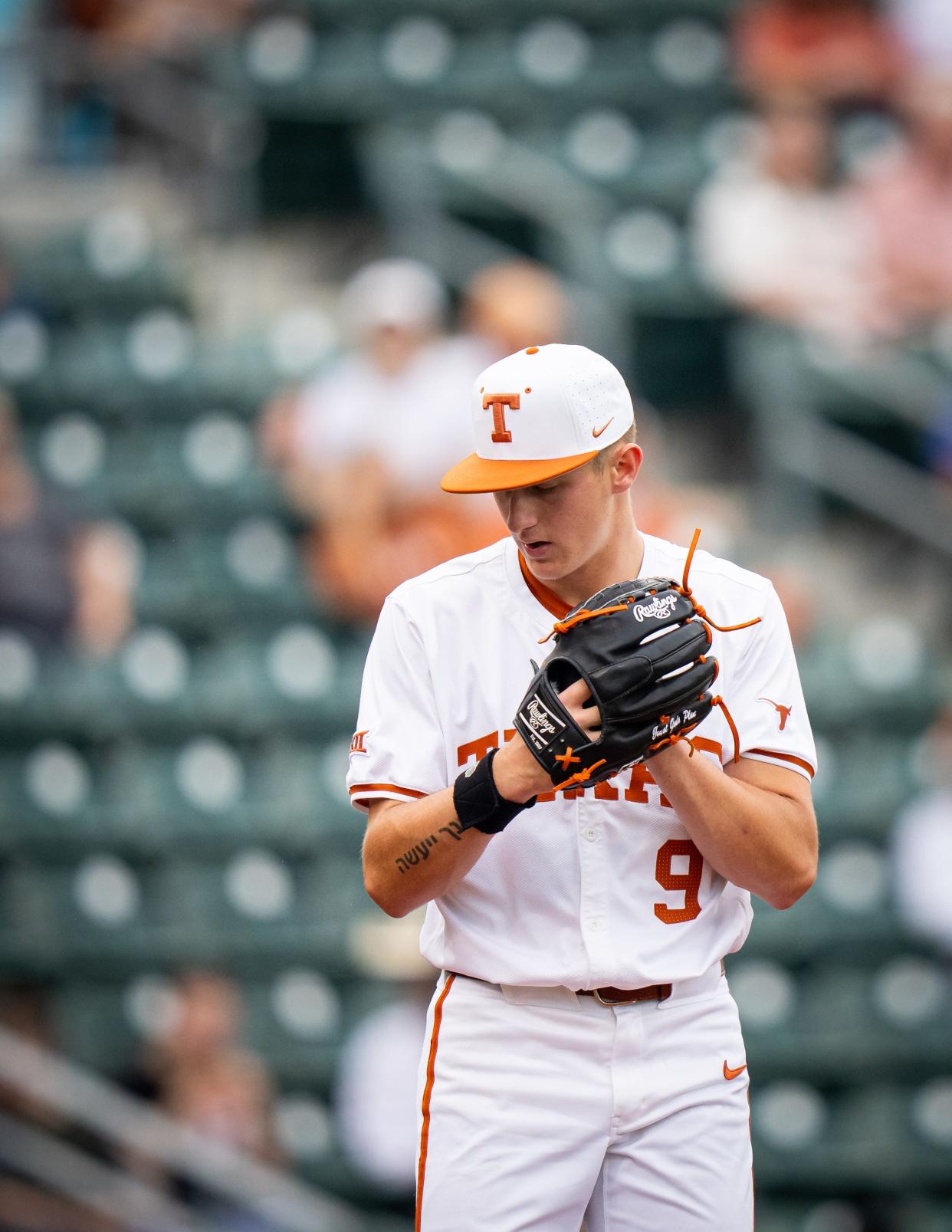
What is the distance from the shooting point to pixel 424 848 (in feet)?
7.06

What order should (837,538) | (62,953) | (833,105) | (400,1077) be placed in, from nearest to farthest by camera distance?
(400,1077), (62,953), (837,538), (833,105)

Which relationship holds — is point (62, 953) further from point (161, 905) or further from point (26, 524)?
point (26, 524)

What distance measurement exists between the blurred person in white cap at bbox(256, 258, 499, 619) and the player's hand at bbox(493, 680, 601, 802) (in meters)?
3.63

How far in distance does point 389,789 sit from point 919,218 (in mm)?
4990

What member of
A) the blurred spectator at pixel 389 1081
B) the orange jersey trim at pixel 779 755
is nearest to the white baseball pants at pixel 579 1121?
the orange jersey trim at pixel 779 755

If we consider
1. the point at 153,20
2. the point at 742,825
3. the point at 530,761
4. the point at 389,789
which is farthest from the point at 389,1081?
the point at 153,20

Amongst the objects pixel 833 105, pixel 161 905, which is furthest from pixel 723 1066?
pixel 833 105

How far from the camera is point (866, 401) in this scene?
246 inches

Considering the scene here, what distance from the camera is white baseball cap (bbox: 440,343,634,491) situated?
2.17 meters

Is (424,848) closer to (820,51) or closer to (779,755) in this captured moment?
(779,755)

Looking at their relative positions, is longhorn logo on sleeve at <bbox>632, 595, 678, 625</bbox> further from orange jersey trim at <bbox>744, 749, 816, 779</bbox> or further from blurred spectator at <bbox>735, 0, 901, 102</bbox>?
blurred spectator at <bbox>735, 0, 901, 102</bbox>

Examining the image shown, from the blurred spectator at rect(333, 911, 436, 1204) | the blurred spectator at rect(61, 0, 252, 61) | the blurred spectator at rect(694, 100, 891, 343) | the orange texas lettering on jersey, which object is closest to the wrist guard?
the orange texas lettering on jersey

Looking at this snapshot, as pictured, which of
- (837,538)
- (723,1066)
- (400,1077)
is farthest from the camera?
(837,538)

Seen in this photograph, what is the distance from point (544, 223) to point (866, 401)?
1.53m
